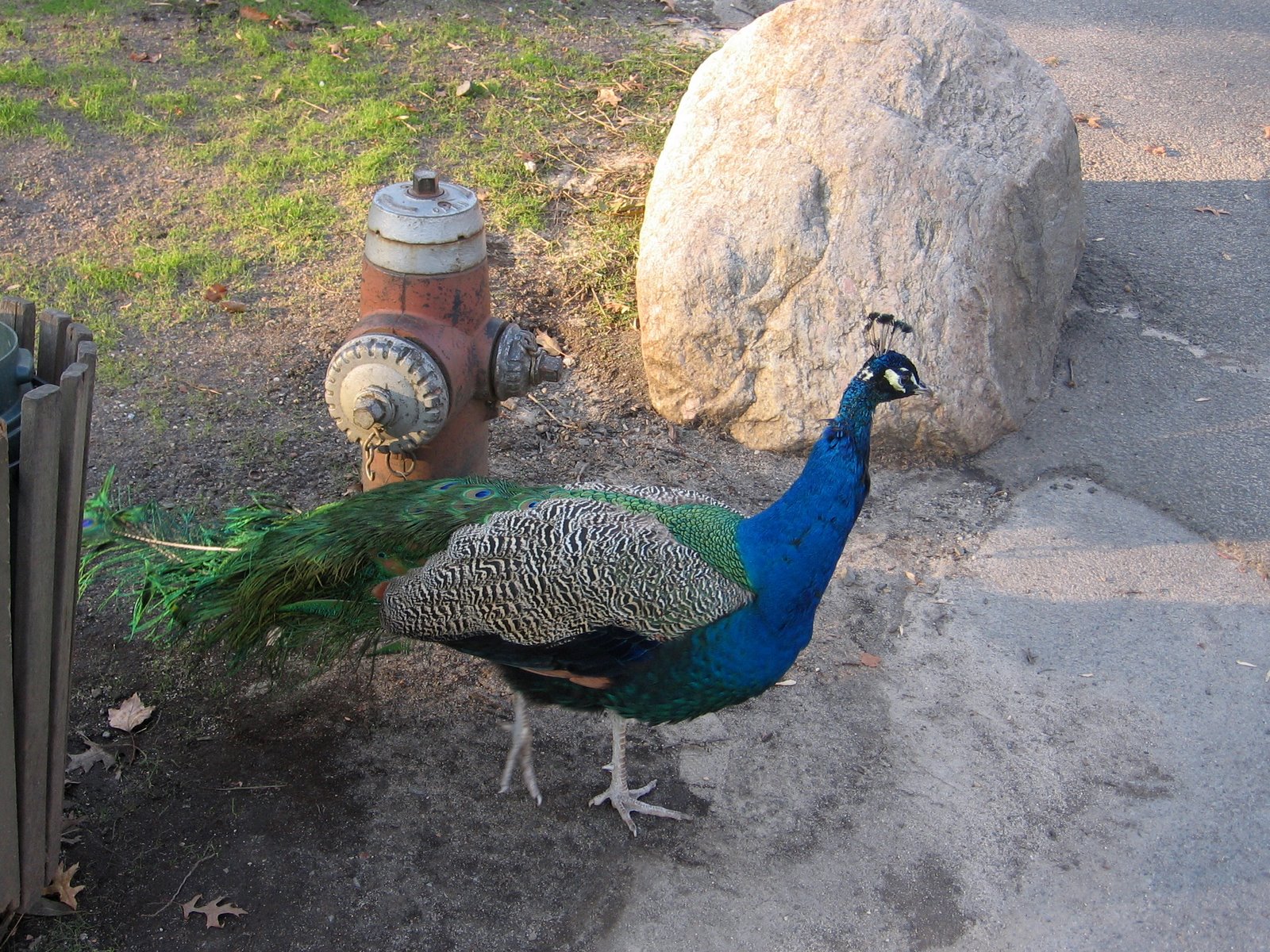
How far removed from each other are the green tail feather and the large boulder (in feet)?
5.07

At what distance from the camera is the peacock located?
8.41ft

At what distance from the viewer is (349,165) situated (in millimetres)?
5418

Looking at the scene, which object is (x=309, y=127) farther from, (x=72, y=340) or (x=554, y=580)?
(x=554, y=580)

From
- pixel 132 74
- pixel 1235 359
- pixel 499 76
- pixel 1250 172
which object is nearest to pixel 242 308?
pixel 132 74

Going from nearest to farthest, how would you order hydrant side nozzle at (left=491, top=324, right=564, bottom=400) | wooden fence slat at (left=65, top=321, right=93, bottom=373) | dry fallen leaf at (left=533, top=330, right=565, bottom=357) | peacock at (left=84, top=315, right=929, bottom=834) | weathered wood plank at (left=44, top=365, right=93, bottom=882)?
weathered wood plank at (left=44, top=365, right=93, bottom=882) → wooden fence slat at (left=65, top=321, right=93, bottom=373) → peacock at (left=84, top=315, right=929, bottom=834) → hydrant side nozzle at (left=491, top=324, right=564, bottom=400) → dry fallen leaf at (left=533, top=330, right=565, bottom=357)

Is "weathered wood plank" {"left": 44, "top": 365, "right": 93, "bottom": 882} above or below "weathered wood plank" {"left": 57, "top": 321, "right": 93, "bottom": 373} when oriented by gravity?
below

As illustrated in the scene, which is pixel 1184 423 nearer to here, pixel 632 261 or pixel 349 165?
pixel 632 261

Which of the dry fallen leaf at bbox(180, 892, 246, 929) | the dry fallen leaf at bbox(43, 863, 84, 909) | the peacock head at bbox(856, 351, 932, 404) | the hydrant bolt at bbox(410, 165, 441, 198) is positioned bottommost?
the dry fallen leaf at bbox(180, 892, 246, 929)

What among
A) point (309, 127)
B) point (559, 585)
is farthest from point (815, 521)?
point (309, 127)

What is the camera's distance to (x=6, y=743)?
2102 millimetres

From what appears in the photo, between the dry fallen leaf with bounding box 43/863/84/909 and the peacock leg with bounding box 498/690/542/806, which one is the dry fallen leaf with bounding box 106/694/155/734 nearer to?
the dry fallen leaf with bounding box 43/863/84/909

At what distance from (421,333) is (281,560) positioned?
0.69 metres

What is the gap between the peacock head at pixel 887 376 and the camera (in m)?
2.65

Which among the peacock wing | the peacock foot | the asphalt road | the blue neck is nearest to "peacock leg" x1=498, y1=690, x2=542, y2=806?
the peacock foot
